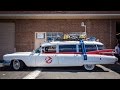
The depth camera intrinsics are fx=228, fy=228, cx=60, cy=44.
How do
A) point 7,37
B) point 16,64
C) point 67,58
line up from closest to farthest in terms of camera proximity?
point 67,58
point 16,64
point 7,37

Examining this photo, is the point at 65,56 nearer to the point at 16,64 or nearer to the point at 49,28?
the point at 16,64

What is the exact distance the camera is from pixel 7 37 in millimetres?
19672

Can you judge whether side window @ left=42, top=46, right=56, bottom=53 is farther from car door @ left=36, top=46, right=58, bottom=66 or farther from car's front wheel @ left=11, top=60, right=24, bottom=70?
car's front wheel @ left=11, top=60, right=24, bottom=70

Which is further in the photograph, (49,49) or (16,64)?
(49,49)

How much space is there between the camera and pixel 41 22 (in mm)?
19422

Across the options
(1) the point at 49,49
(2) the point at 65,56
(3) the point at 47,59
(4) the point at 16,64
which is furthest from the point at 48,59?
(4) the point at 16,64

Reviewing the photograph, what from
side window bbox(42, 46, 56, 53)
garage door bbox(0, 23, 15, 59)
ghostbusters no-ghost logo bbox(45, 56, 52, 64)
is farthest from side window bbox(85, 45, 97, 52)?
garage door bbox(0, 23, 15, 59)

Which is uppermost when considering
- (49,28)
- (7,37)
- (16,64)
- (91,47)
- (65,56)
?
(49,28)

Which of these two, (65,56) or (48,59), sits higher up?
(65,56)

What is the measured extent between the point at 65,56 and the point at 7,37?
9.15 meters

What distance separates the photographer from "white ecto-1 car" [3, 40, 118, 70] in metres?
12.0

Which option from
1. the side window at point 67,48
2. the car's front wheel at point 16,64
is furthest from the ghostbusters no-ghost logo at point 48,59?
the car's front wheel at point 16,64
